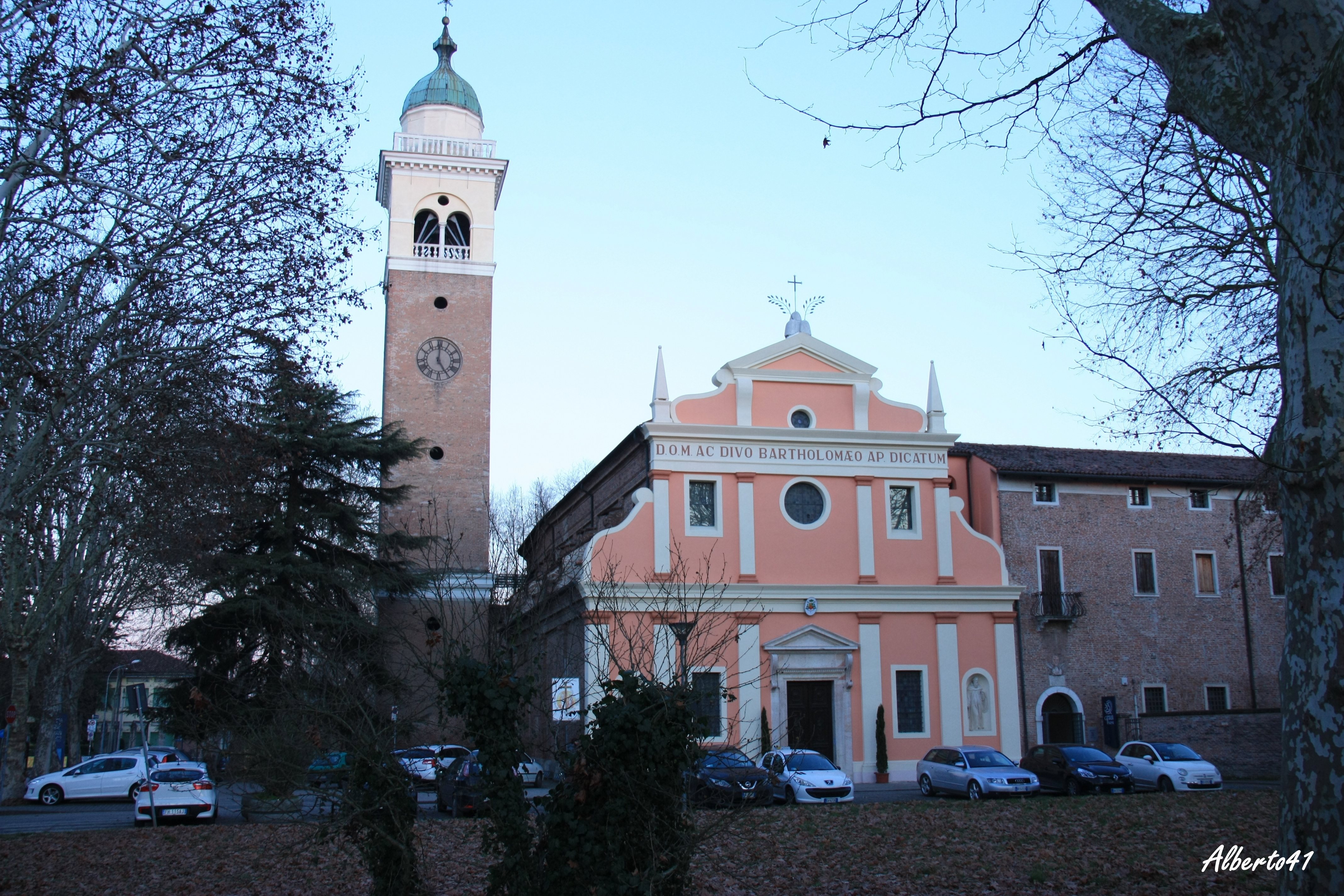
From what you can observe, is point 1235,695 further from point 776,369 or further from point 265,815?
point 265,815

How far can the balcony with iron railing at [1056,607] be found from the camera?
32.4 metres

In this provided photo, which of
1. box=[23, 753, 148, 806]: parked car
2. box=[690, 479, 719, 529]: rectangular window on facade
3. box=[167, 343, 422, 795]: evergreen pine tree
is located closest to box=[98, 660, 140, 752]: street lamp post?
box=[23, 753, 148, 806]: parked car

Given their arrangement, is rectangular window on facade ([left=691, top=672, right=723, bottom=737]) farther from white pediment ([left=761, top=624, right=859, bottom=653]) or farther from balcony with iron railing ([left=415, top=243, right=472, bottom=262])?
balcony with iron railing ([left=415, top=243, right=472, bottom=262])

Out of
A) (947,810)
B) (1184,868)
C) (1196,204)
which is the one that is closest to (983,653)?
(947,810)

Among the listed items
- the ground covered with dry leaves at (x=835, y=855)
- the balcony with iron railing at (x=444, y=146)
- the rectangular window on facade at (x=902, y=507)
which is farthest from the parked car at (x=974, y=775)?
the balcony with iron railing at (x=444, y=146)

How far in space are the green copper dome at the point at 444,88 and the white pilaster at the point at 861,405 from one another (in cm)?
2183

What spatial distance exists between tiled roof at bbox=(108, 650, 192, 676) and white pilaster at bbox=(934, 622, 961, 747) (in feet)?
77.4

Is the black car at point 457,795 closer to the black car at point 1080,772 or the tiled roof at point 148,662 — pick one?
the black car at point 1080,772

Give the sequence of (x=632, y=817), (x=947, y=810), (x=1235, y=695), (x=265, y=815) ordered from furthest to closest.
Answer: (x=1235, y=695) < (x=265, y=815) < (x=947, y=810) < (x=632, y=817)

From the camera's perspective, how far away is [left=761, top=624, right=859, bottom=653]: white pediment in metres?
29.4

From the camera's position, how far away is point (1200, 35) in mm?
6898

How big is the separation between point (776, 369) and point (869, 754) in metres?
11.0

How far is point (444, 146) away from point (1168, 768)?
107 feet

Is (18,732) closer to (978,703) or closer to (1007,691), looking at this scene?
(978,703)
